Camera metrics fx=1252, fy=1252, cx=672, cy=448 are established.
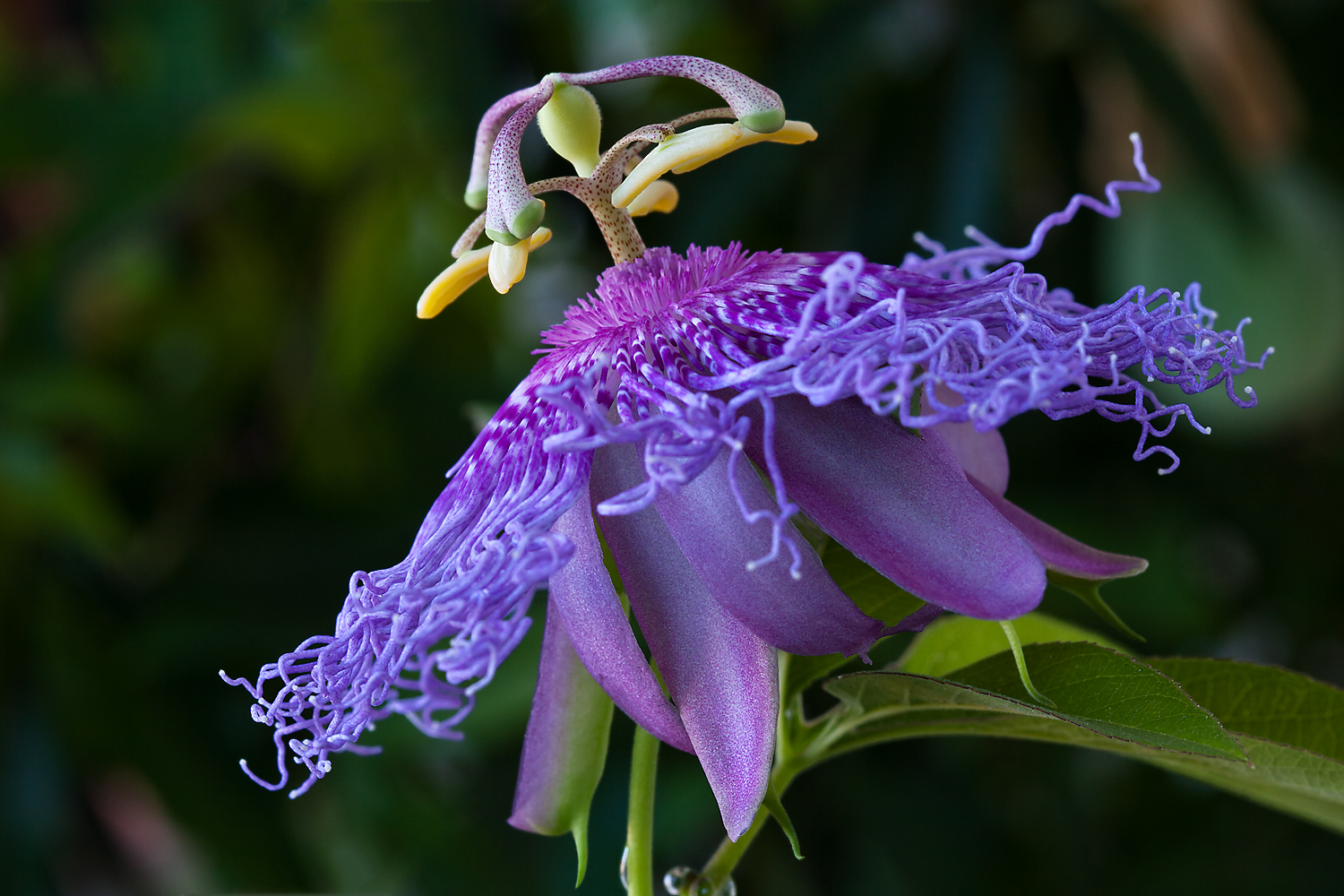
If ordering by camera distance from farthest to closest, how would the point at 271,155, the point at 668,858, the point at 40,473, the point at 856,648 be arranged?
the point at 271,155, the point at 668,858, the point at 40,473, the point at 856,648

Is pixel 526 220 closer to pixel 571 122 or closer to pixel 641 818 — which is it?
pixel 571 122

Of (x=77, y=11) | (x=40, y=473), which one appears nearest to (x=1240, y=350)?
(x=40, y=473)

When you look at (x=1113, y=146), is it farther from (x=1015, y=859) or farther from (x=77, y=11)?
(x=77, y=11)

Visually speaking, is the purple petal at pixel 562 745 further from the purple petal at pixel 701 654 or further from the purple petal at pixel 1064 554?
the purple petal at pixel 1064 554

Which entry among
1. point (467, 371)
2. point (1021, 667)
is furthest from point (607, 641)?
point (467, 371)

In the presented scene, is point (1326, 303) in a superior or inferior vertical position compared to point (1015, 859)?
superior

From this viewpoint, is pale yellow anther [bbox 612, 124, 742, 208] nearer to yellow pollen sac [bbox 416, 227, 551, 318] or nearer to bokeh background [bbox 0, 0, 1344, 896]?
yellow pollen sac [bbox 416, 227, 551, 318]

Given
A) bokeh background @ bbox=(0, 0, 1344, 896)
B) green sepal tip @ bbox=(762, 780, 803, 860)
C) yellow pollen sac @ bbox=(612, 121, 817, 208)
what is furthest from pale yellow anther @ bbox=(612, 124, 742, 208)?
bokeh background @ bbox=(0, 0, 1344, 896)
